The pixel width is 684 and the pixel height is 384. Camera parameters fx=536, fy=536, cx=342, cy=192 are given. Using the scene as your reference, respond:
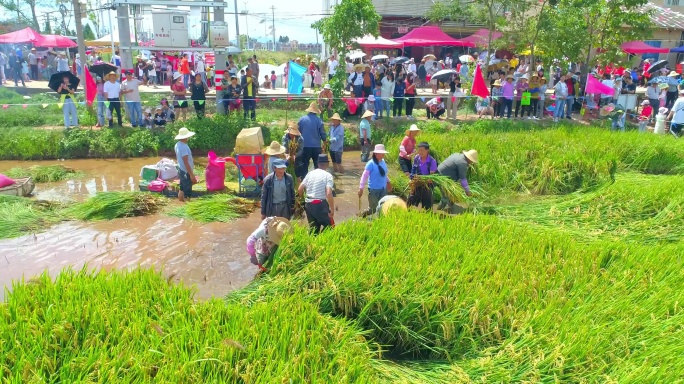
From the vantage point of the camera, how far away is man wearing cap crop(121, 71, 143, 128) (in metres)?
12.7

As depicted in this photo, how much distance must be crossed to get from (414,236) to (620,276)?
6.29 feet

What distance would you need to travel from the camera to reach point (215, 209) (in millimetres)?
8133

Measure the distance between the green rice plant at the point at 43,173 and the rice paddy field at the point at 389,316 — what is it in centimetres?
669

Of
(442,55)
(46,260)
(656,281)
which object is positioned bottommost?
(46,260)

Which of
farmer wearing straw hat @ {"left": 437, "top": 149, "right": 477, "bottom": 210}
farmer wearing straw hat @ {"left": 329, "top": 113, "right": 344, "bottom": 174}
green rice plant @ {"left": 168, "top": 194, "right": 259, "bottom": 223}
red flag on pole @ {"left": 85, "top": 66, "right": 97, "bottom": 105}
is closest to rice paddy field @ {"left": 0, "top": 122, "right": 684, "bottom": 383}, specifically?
farmer wearing straw hat @ {"left": 437, "top": 149, "right": 477, "bottom": 210}

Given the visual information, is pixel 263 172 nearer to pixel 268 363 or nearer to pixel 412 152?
pixel 412 152

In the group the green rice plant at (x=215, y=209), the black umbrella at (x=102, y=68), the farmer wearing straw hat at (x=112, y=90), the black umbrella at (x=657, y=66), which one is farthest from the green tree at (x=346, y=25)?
the black umbrella at (x=657, y=66)

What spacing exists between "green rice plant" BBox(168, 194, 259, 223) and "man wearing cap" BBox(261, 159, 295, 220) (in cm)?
178

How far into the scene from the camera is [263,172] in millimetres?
9016

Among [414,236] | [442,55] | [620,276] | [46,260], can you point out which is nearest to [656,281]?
[620,276]

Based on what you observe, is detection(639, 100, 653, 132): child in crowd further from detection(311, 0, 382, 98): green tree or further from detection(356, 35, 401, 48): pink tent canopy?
detection(356, 35, 401, 48): pink tent canopy

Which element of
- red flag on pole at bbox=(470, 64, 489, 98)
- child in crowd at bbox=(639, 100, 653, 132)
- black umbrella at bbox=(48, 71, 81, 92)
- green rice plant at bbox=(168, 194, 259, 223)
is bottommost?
green rice plant at bbox=(168, 194, 259, 223)

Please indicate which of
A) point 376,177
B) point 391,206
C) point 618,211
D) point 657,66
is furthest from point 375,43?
point 391,206

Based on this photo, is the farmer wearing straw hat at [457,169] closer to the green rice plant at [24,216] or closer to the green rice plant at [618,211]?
the green rice plant at [618,211]
